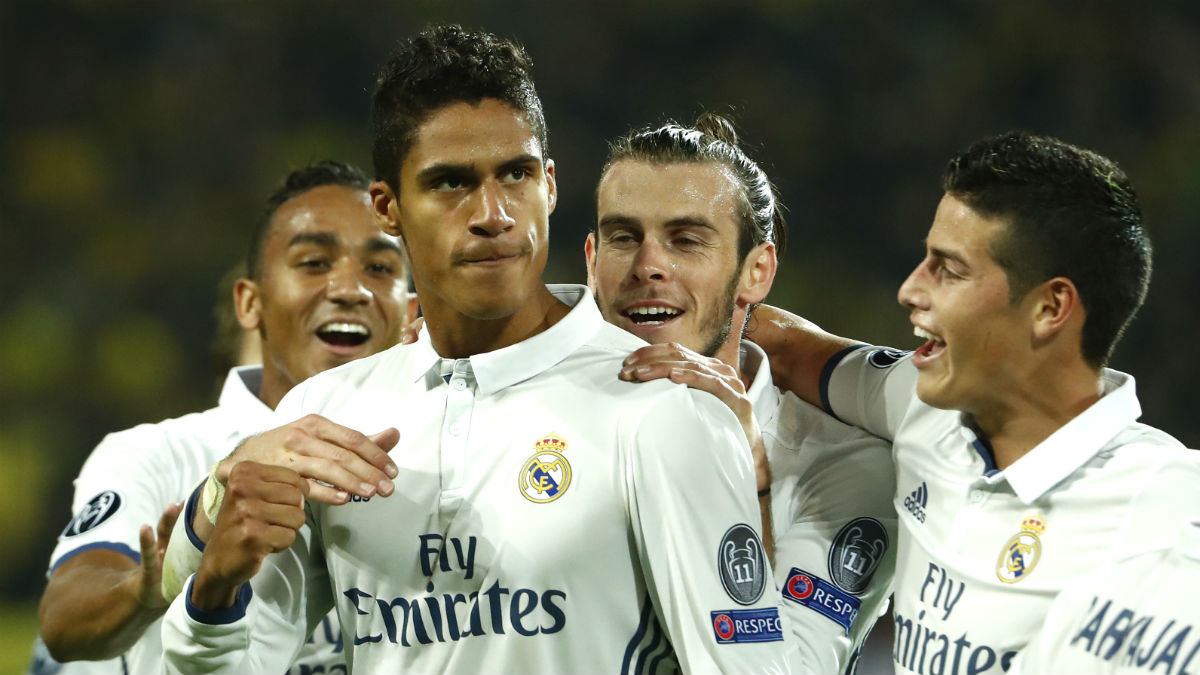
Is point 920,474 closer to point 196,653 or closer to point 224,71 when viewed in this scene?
point 196,653

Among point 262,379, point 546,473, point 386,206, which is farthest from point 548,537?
point 262,379

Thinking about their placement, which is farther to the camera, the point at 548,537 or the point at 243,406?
the point at 243,406

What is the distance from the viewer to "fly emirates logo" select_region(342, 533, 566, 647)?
6.39ft

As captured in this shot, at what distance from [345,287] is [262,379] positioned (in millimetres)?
454

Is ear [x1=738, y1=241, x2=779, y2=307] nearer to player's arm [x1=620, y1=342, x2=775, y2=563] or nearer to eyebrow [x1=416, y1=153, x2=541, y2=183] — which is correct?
player's arm [x1=620, y1=342, x2=775, y2=563]

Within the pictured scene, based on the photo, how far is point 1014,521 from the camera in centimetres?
237

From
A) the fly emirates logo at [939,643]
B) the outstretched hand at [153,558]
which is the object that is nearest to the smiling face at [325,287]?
the outstretched hand at [153,558]

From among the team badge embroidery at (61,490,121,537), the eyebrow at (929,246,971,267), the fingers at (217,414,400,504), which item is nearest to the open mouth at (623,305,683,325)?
the eyebrow at (929,246,971,267)

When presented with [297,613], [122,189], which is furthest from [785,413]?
[122,189]

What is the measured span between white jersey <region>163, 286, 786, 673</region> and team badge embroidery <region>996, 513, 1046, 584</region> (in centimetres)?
58

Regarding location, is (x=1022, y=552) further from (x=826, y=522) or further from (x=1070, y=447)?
(x=826, y=522)

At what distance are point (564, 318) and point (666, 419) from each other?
292 millimetres

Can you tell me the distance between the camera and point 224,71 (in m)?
7.59

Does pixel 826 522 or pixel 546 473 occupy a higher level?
pixel 826 522
